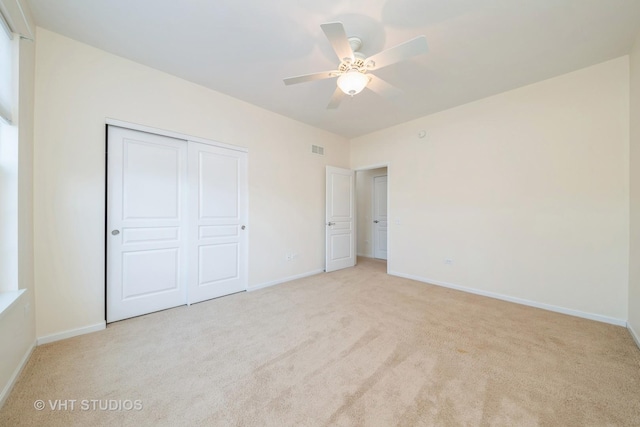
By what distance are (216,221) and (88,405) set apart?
207 centimetres

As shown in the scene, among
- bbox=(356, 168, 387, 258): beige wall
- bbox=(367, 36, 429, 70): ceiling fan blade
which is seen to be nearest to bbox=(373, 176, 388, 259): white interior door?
bbox=(356, 168, 387, 258): beige wall

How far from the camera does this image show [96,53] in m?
2.34

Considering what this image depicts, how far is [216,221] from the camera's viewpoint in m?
3.21

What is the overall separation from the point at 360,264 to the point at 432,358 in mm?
3381

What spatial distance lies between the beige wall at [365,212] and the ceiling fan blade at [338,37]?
4647 millimetres

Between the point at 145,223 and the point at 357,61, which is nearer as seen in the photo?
the point at 357,61

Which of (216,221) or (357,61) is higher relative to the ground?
(357,61)

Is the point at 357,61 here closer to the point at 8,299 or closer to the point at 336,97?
the point at 336,97

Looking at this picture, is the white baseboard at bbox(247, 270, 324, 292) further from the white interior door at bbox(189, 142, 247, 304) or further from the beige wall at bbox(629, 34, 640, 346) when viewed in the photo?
the beige wall at bbox(629, 34, 640, 346)

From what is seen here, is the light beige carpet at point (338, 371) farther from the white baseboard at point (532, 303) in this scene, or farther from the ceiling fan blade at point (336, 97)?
the ceiling fan blade at point (336, 97)

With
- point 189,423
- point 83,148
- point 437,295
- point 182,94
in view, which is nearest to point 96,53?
point 182,94

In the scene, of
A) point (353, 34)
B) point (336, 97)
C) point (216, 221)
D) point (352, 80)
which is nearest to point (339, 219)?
point (216, 221)

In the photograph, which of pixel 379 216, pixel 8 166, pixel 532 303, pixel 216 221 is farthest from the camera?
pixel 379 216

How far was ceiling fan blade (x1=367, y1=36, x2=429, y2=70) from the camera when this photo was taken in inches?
62.8
